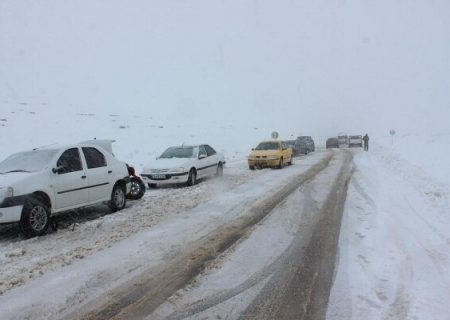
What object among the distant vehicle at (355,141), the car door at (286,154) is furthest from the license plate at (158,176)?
the distant vehicle at (355,141)

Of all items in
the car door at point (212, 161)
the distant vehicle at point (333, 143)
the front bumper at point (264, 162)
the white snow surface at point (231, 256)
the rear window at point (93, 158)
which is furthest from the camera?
the distant vehicle at point (333, 143)

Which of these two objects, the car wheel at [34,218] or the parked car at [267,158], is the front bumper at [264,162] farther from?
the car wheel at [34,218]

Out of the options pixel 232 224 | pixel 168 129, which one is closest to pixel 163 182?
pixel 232 224

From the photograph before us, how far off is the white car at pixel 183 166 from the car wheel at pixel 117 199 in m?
3.74

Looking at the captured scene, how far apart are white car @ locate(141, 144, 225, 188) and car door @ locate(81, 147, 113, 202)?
4.28 metres

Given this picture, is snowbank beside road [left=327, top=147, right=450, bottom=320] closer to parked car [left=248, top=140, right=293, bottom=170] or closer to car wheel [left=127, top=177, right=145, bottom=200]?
car wheel [left=127, top=177, right=145, bottom=200]

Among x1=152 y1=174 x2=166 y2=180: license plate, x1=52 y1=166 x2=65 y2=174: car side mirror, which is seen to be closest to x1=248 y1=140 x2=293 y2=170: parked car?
x1=152 y1=174 x2=166 y2=180: license plate

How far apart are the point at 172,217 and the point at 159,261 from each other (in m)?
3.05

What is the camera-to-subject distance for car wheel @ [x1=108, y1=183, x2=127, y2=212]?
9836mm

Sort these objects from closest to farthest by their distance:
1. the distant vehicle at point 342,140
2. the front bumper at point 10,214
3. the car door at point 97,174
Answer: the front bumper at point 10,214
the car door at point 97,174
the distant vehicle at point 342,140

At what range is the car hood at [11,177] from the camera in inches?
290

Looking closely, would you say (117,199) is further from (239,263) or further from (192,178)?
(239,263)

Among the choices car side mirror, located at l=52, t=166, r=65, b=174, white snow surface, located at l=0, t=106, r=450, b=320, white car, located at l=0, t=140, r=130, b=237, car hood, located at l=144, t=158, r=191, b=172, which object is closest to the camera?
white snow surface, located at l=0, t=106, r=450, b=320

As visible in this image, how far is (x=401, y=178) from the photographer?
15133 millimetres
